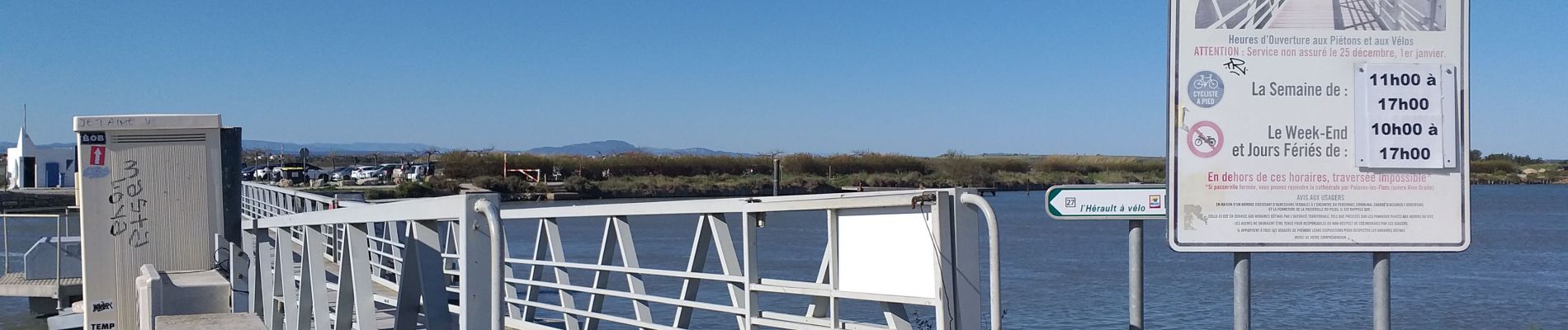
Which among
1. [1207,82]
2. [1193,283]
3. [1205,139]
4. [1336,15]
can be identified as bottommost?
[1193,283]

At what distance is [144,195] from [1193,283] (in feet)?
74.7

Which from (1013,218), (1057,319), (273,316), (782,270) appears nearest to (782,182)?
(1013,218)

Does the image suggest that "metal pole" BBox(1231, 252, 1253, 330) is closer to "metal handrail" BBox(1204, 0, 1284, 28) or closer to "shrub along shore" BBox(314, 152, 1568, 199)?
"metal handrail" BBox(1204, 0, 1284, 28)

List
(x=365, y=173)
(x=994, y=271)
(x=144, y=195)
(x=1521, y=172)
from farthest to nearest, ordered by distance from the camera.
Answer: (x=1521, y=172), (x=365, y=173), (x=144, y=195), (x=994, y=271)

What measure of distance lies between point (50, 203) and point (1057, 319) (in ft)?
146

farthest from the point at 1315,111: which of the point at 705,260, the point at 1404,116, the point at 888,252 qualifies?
the point at 705,260

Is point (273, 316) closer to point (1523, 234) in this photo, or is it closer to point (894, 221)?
point (894, 221)

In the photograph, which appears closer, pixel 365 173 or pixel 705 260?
pixel 705 260

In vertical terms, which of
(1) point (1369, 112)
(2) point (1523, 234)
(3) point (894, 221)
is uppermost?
(1) point (1369, 112)

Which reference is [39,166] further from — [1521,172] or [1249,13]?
[1521,172]

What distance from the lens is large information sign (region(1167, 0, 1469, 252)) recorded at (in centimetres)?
373

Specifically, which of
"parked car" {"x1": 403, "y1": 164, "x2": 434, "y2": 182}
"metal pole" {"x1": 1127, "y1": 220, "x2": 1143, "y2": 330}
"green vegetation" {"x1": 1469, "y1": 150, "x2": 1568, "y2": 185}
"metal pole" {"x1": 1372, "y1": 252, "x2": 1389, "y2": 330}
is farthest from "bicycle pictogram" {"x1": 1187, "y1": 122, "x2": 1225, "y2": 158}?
"green vegetation" {"x1": 1469, "y1": 150, "x2": 1568, "y2": 185}

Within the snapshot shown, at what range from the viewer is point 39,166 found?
6819 centimetres

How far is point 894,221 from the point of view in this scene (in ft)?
12.0
